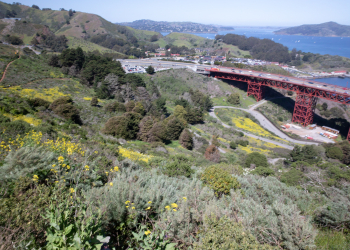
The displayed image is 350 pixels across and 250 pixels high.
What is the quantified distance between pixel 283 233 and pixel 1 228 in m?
4.36

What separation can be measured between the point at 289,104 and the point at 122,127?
41978mm

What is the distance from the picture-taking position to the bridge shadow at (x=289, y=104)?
39.0 m

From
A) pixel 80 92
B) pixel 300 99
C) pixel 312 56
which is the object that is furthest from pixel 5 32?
pixel 312 56

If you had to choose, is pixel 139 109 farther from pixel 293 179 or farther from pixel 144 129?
pixel 293 179

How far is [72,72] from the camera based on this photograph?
101 ft

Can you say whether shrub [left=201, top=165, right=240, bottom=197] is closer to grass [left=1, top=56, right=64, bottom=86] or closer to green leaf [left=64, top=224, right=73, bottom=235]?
green leaf [left=64, top=224, right=73, bottom=235]

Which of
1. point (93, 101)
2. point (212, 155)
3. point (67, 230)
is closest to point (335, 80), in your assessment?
point (212, 155)

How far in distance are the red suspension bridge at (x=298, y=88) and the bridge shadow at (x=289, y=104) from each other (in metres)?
2.40

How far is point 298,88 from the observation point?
37.2 meters

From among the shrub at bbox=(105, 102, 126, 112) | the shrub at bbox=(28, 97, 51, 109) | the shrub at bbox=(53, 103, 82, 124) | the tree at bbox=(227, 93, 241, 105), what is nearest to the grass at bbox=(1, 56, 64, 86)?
the shrub at bbox=(28, 97, 51, 109)

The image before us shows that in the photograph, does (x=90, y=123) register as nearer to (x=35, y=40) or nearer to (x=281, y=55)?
(x=35, y=40)

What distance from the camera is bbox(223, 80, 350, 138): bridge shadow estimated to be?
39031 mm

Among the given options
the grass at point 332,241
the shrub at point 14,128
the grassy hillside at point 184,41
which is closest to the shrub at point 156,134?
the shrub at point 14,128

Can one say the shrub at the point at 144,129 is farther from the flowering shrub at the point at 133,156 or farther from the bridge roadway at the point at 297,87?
the bridge roadway at the point at 297,87
